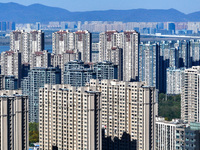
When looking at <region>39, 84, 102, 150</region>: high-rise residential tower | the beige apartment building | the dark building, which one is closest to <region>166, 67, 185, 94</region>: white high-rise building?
the beige apartment building

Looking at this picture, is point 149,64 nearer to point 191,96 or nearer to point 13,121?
point 191,96

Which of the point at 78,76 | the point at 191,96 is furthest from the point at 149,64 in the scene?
the point at 191,96

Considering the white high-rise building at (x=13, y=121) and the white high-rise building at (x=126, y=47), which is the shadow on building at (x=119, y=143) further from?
the white high-rise building at (x=126, y=47)

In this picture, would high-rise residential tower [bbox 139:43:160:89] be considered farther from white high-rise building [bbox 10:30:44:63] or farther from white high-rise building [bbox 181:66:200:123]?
white high-rise building [bbox 181:66:200:123]

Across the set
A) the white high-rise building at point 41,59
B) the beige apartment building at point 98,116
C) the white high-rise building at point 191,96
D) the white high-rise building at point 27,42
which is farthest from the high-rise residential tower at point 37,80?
the white high-rise building at point 27,42

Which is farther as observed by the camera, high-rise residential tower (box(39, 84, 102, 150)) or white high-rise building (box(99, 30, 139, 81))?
white high-rise building (box(99, 30, 139, 81))

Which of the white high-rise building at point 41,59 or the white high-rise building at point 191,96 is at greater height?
the white high-rise building at point 41,59

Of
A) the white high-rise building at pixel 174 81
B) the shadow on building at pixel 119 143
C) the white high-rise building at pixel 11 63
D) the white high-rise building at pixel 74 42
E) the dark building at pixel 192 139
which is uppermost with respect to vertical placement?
the white high-rise building at pixel 74 42

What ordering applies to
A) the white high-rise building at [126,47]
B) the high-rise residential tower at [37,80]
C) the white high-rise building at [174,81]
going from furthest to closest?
the white high-rise building at [126,47]
the white high-rise building at [174,81]
the high-rise residential tower at [37,80]
